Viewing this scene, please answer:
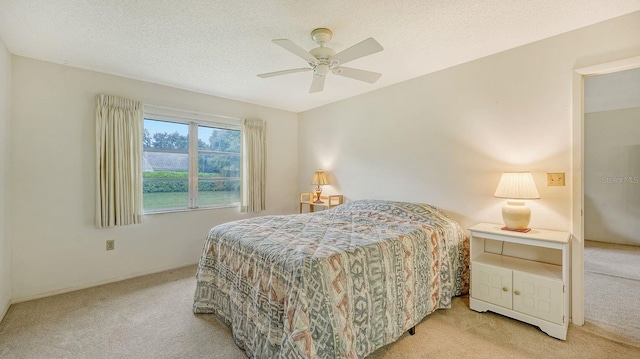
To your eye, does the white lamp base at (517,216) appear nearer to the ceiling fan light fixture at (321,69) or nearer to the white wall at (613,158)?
the ceiling fan light fixture at (321,69)

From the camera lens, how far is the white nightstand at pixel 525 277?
1993mm

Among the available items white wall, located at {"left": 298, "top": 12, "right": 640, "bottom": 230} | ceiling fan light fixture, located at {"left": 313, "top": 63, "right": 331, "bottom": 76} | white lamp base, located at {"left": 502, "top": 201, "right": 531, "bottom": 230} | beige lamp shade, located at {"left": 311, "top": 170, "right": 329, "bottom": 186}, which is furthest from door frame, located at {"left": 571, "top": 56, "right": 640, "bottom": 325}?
beige lamp shade, located at {"left": 311, "top": 170, "right": 329, "bottom": 186}

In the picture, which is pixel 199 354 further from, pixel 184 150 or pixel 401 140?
pixel 401 140

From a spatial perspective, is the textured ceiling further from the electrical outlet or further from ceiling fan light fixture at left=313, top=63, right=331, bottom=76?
the electrical outlet

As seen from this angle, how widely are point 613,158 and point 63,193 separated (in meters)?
7.80

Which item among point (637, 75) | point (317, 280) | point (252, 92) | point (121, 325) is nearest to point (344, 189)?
point (252, 92)

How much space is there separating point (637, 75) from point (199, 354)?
6.45 metres

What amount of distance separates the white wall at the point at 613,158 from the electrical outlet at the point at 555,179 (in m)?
3.05

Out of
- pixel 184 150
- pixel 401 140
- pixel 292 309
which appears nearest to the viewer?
A: pixel 292 309

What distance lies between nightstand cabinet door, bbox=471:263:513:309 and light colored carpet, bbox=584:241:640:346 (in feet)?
2.15

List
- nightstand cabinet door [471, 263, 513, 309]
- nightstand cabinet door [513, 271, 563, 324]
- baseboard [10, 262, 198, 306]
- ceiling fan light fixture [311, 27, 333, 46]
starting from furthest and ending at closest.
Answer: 1. baseboard [10, 262, 198, 306]
2. nightstand cabinet door [471, 263, 513, 309]
3. ceiling fan light fixture [311, 27, 333, 46]
4. nightstand cabinet door [513, 271, 563, 324]

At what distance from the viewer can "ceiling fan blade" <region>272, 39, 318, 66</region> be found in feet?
6.14

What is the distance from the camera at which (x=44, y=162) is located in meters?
2.74

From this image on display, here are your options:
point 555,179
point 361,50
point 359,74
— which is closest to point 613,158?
point 555,179
